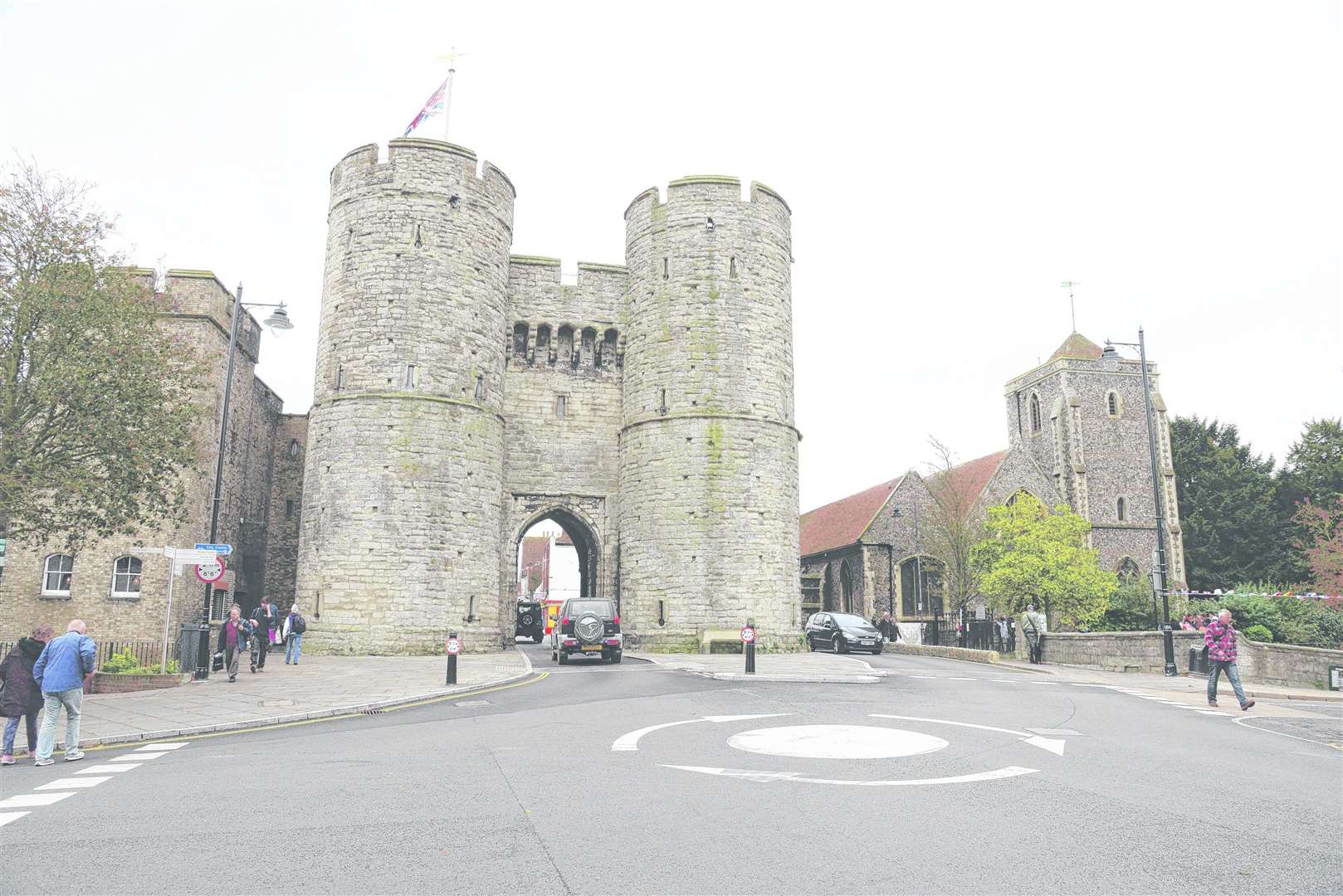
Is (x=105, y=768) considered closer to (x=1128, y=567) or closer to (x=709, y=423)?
(x=709, y=423)

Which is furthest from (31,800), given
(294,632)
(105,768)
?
(294,632)

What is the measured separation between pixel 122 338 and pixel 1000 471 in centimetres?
4269

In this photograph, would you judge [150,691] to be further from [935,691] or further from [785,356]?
[785,356]

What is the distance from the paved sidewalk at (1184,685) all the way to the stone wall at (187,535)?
21613mm

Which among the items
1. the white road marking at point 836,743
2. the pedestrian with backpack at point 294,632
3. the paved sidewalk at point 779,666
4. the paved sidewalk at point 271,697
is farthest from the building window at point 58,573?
the white road marking at point 836,743

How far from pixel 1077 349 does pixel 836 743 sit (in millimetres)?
54518

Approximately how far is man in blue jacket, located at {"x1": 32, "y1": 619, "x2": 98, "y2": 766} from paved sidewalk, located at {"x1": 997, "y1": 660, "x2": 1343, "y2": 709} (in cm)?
1760

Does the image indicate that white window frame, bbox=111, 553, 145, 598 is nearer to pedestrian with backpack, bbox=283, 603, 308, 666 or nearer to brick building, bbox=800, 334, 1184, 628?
pedestrian with backpack, bbox=283, 603, 308, 666

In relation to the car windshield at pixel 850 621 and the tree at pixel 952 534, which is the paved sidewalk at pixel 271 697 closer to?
the car windshield at pixel 850 621

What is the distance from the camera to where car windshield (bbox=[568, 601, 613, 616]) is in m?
25.7

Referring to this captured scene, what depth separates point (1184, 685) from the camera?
66.2 ft

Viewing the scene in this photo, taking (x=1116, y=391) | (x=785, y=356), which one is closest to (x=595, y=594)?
(x=785, y=356)

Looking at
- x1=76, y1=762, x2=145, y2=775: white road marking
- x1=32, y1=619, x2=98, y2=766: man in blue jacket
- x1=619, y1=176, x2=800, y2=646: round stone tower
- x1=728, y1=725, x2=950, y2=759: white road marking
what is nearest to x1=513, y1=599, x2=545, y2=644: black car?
x1=619, y1=176, x2=800, y2=646: round stone tower

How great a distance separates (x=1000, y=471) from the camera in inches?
1906
